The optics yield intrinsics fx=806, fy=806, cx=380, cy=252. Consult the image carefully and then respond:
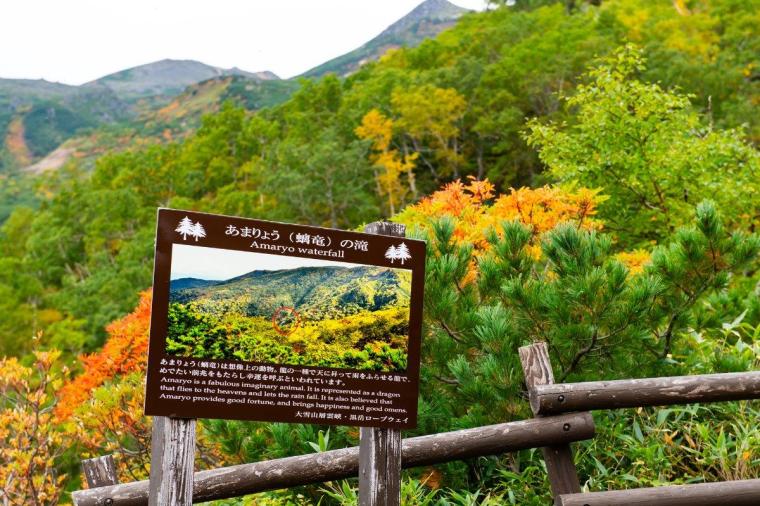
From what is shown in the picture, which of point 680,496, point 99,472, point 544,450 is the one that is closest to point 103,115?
point 99,472

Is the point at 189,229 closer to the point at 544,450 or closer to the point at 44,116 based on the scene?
the point at 544,450

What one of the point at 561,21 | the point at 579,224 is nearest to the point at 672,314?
the point at 579,224

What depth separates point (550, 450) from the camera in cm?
432

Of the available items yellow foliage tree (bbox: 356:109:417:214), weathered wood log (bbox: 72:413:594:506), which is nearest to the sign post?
weathered wood log (bbox: 72:413:594:506)

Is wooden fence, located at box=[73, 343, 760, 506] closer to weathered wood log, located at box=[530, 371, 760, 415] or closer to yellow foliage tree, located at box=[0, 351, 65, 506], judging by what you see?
weathered wood log, located at box=[530, 371, 760, 415]

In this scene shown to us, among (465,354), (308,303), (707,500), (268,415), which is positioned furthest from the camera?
(465,354)

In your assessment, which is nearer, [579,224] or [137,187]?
[579,224]

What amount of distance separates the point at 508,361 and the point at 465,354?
758 mm

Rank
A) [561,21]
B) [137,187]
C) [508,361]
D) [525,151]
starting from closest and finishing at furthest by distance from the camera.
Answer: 1. [508,361]
2. [525,151]
3. [561,21]
4. [137,187]

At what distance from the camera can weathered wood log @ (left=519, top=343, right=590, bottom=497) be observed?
4.26 m

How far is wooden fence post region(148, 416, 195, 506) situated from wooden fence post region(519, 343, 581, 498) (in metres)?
1.82

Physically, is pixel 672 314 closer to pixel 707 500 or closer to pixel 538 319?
pixel 538 319

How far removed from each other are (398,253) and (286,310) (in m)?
0.59

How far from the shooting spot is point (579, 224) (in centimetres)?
724
